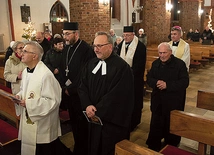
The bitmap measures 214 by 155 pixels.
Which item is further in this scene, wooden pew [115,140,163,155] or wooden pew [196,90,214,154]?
wooden pew [196,90,214,154]

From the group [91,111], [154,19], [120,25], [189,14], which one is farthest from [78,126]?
[189,14]

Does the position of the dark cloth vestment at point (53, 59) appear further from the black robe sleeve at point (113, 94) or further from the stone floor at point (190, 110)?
the black robe sleeve at point (113, 94)

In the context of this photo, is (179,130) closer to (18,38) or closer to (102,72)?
(102,72)

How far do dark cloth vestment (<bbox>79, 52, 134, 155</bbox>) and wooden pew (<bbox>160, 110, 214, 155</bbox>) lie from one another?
0.51 m

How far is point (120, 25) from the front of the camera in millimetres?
17188

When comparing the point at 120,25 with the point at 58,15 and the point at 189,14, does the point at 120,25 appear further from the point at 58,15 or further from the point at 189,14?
the point at 189,14

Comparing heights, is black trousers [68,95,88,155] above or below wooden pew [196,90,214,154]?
below

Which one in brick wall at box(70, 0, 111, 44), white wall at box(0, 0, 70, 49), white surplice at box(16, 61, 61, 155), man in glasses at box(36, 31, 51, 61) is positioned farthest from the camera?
white wall at box(0, 0, 70, 49)

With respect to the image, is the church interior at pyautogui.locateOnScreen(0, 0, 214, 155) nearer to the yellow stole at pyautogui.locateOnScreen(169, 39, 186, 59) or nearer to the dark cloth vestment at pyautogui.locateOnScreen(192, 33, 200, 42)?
the yellow stole at pyautogui.locateOnScreen(169, 39, 186, 59)

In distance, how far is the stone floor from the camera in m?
3.99

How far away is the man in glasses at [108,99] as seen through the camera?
262 centimetres

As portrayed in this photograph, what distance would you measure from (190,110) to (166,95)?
239cm

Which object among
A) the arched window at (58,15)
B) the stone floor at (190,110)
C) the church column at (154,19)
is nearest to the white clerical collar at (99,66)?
the stone floor at (190,110)

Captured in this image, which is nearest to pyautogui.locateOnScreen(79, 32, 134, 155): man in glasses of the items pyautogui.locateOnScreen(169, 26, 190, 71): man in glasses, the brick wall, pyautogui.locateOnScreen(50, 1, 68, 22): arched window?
pyautogui.locateOnScreen(169, 26, 190, 71): man in glasses
